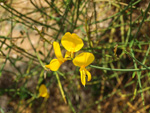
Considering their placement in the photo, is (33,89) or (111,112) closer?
(33,89)

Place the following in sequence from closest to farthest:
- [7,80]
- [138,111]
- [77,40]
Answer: [77,40] → [7,80] → [138,111]

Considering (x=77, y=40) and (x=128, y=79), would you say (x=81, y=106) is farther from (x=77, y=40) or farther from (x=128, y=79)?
(x=77, y=40)

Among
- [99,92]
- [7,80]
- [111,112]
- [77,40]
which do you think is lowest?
[111,112]

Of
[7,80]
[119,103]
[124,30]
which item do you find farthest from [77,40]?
[119,103]

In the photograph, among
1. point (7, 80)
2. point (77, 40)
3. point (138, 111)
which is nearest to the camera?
point (77, 40)

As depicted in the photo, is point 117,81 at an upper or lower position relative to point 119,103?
upper

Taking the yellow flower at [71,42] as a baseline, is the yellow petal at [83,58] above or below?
below

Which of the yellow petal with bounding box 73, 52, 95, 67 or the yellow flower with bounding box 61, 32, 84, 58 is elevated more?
the yellow flower with bounding box 61, 32, 84, 58

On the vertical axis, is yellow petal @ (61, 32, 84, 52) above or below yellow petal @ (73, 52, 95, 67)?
above
